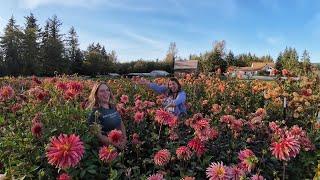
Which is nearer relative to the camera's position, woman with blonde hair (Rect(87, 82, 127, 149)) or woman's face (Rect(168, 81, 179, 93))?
woman with blonde hair (Rect(87, 82, 127, 149))

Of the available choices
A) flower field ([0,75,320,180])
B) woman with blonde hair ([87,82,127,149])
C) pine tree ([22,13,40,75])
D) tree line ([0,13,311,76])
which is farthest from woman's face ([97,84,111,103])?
pine tree ([22,13,40,75])

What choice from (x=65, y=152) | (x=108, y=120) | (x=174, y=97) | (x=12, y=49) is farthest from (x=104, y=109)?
(x=12, y=49)

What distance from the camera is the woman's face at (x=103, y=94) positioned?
510 centimetres

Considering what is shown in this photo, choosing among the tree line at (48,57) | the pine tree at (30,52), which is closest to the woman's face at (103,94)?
the tree line at (48,57)

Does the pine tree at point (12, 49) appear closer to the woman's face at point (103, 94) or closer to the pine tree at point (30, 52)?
the pine tree at point (30, 52)

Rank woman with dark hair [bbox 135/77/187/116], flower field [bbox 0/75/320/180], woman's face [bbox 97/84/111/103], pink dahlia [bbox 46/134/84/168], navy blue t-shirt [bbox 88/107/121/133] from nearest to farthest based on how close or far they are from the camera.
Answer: pink dahlia [bbox 46/134/84/168] < flower field [bbox 0/75/320/180] < navy blue t-shirt [bbox 88/107/121/133] < woman's face [bbox 97/84/111/103] < woman with dark hair [bbox 135/77/187/116]

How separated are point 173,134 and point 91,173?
1.03m

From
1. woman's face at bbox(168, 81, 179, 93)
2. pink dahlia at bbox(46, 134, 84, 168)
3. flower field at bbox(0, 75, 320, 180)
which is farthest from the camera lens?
woman's face at bbox(168, 81, 179, 93)

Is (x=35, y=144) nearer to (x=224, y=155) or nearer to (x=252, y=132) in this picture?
(x=224, y=155)

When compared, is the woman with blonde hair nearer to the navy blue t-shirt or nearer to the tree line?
the navy blue t-shirt

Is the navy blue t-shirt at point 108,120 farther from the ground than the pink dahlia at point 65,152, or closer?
closer

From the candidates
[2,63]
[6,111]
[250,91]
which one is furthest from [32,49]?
[6,111]

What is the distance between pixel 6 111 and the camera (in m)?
5.26

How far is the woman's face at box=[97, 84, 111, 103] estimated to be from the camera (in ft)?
16.7
